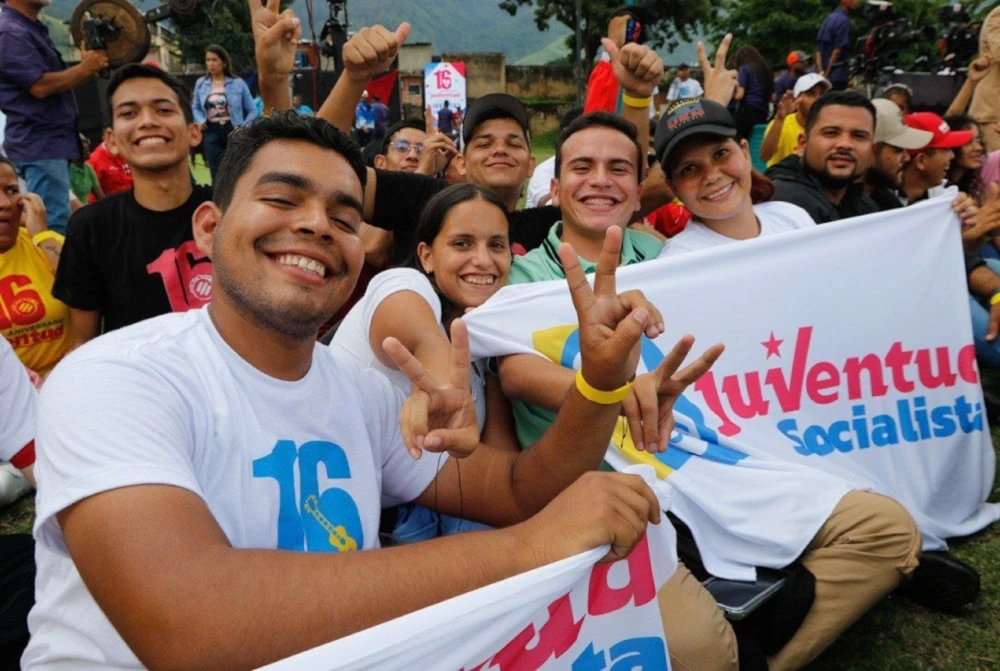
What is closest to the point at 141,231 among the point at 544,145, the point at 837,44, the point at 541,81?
the point at 837,44

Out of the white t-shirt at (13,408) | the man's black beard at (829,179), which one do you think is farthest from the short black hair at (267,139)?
the man's black beard at (829,179)

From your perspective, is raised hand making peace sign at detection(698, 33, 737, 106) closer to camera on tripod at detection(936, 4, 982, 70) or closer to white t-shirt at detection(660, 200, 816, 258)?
white t-shirt at detection(660, 200, 816, 258)

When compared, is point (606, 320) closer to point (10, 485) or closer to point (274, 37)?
point (274, 37)

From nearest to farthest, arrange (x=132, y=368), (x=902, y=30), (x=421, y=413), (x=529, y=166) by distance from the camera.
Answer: (x=132, y=368), (x=421, y=413), (x=529, y=166), (x=902, y=30)

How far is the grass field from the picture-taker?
2.47 meters

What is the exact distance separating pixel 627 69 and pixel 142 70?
226cm

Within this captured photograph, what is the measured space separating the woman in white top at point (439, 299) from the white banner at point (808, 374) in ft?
0.65

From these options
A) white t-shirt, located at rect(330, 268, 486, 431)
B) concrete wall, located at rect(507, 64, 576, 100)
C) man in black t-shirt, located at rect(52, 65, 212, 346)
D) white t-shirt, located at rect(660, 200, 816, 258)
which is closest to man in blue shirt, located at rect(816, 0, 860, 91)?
white t-shirt, located at rect(660, 200, 816, 258)

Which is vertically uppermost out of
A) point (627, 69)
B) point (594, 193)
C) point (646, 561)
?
point (627, 69)

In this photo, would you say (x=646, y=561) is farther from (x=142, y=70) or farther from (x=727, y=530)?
(x=142, y=70)

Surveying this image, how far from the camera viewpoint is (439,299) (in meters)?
2.70

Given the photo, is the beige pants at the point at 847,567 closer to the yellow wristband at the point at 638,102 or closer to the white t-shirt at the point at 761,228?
the white t-shirt at the point at 761,228

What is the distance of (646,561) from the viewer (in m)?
1.70

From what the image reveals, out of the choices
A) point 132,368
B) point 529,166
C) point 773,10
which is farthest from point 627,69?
point 773,10
